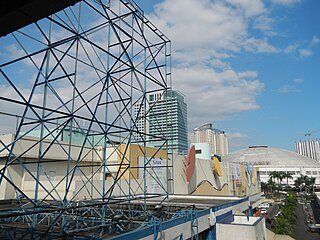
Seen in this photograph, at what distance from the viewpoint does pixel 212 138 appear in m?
102

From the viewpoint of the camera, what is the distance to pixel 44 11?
4828 millimetres

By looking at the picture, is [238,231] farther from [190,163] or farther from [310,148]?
[310,148]

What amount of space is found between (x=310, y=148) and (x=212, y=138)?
98898mm

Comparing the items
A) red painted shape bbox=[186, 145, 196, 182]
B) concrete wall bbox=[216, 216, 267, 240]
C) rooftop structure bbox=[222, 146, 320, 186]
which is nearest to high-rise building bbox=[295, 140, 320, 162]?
rooftop structure bbox=[222, 146, 320, 186]

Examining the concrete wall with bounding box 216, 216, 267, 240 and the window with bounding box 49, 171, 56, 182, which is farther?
the window with bounding box 49, 171, 56, 182

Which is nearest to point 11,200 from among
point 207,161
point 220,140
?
point 207,161

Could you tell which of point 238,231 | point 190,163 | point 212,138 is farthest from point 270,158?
point 238,231

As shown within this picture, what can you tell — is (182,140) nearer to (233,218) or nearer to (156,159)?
(156,159)

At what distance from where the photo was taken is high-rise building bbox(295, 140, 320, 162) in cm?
16244

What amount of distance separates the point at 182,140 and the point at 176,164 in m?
2.37

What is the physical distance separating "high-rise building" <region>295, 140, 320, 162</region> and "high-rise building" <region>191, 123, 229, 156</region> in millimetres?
82348

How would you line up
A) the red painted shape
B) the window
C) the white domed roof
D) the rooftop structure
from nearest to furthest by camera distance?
the window
the red painted shape
the rooftop structure
the white domed roof

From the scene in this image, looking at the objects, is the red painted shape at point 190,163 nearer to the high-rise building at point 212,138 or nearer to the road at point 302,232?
the road at point 302,232

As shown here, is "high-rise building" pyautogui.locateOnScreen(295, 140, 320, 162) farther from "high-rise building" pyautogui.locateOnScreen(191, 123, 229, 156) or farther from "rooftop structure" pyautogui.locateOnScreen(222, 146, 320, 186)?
"rooftop structure" pyautogui.locateOnScreen(222, 146, 320, 186)
